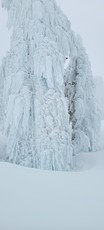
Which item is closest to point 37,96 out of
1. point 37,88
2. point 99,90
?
point 37,88

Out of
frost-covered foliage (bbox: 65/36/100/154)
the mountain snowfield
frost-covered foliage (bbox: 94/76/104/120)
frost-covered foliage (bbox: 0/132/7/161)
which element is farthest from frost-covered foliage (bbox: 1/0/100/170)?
frost-covered foliage (bbox: 94/76/104/120)

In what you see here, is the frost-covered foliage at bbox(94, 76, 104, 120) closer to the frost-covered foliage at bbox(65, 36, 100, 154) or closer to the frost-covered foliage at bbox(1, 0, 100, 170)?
the frost-covered foliage at bbox(65, 36, 100, 154)

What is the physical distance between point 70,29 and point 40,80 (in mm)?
2544

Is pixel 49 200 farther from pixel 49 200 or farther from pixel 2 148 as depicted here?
pixel 2 148

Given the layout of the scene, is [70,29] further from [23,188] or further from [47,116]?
[23,188]

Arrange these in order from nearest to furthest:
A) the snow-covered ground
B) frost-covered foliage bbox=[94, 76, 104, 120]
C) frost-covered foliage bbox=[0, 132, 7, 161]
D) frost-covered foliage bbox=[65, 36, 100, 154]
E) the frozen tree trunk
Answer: the snow-covered ground
the frozen tree trunk
frost-covered foliage bbox=[0, 132, 7, 161]
frost-covered foliage bbox=[65, 36, 100, 154]
frost-covered foliage bbox=[94, 76, 104, 120]

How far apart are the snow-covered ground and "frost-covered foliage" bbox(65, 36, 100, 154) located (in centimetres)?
459

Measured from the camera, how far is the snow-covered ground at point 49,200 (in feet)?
12.3

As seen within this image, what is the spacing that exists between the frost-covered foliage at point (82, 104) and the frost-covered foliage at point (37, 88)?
1385 millimetres

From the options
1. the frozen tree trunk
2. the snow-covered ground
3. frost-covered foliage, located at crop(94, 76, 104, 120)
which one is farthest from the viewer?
frost-covered foliage, located at crop(94, 76, 104, 120)

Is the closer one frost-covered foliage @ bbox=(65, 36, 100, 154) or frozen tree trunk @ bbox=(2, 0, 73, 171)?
frozen tree trunk @ bbox=(2, 0, 73, 171)

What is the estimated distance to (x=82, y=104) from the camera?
1013 centimetres

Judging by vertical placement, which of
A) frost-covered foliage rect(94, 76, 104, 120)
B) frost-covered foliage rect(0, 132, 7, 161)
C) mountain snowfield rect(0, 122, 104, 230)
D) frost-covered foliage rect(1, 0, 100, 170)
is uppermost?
frost-covered foliage rect(94, 76, 104, 120)

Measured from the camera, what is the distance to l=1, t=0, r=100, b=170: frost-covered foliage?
7945mm
